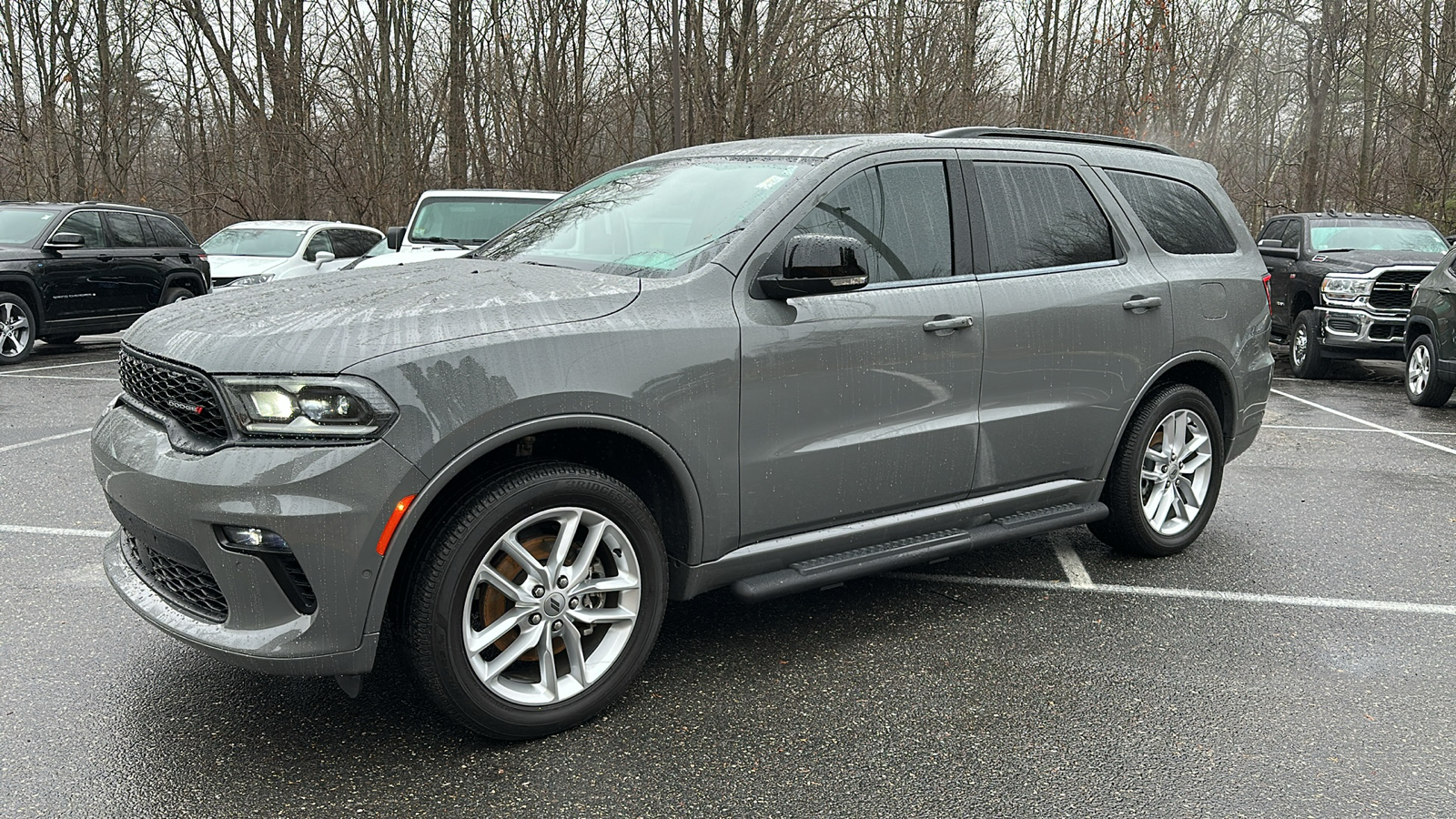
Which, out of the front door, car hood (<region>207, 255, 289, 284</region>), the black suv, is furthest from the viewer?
car hood (<region>207, 255, 289, 284</region>)

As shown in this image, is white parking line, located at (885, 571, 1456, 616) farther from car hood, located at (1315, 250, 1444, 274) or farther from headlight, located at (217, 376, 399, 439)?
car hood, located at (1315, 250, 1444, 274)

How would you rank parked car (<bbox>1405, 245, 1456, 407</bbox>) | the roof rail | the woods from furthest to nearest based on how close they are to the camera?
the woods → parked car (<bbox>1405, 245, 1456, 407</bbox>) → the roof rail

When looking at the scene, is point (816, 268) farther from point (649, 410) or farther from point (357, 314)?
point (357, 314)

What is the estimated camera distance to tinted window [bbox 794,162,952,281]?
3934 mm

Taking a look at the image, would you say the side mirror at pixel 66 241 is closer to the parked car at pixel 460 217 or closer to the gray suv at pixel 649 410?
the parked car at pixel 460 217

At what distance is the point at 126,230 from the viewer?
547 inches

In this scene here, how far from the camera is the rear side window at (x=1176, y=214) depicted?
496cm

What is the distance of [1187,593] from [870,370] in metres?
1.95

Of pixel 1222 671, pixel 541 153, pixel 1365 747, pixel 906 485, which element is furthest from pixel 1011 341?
pixel 541 153

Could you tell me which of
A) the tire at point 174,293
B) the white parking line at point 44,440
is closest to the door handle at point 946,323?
the white parking line at point 44,440

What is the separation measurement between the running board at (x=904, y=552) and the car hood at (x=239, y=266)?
1336cm

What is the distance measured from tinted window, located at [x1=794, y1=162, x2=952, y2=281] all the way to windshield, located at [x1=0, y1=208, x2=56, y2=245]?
1191 cm

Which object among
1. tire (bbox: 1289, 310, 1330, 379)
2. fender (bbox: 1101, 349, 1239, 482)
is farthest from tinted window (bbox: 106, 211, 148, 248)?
tire (bbox: 1289, 310, 1330, 379)

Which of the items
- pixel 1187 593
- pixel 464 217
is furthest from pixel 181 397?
pixel 464 217
